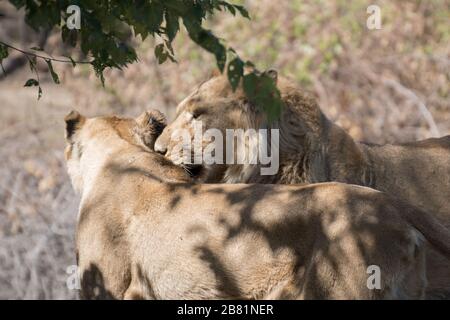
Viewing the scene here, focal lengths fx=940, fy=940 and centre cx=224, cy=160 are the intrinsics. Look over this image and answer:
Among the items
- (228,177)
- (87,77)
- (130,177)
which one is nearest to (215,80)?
(228,177)

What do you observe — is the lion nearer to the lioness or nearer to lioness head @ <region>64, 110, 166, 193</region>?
lioness head @ <region>64, 110, 166, 193</region>

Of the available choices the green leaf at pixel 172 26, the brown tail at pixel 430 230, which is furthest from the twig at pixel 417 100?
the green leaf at pixel 172 26

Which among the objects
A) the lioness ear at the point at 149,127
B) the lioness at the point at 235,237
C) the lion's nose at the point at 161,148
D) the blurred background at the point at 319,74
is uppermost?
the blurred background at the point at 319,74

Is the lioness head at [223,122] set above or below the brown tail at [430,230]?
above

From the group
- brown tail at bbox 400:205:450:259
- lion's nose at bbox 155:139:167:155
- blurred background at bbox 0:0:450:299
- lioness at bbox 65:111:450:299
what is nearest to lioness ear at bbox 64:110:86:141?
lioness at bbox 65:111:450:299

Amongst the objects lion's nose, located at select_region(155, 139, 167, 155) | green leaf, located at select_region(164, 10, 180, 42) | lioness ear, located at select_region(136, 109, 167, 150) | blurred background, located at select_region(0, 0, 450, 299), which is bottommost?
lion's nose, located at select_region(155, 139, 167, 155)

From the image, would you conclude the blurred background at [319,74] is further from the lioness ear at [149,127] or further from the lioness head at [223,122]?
the lioness head at [223,122]

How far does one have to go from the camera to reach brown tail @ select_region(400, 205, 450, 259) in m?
4.67

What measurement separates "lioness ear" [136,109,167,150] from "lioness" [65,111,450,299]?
354mm

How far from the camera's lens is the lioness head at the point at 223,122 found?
6387 millimetres

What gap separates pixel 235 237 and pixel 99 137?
5.49ft

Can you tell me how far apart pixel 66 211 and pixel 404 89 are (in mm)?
4990
